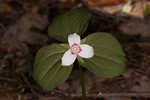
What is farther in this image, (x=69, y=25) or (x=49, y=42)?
(x=49, y=42)

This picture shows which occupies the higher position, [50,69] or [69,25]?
[69,25]

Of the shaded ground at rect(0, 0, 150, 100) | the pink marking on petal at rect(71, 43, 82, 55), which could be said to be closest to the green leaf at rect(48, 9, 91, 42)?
the pink marking on petal at rect(71, 43, 82, 55)

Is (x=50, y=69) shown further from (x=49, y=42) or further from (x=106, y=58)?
(x=49, y=42)

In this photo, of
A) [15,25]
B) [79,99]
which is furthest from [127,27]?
[15,25]

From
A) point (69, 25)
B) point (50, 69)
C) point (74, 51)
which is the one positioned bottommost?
point (50, 69)

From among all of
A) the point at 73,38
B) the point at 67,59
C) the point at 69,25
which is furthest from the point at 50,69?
the point at 69,25

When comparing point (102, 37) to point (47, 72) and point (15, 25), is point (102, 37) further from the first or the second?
point (15, 25)

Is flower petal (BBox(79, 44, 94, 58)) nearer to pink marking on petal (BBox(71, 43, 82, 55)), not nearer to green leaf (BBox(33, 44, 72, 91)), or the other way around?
pink marking on petal (BBox(71, 43, 82, 55))
